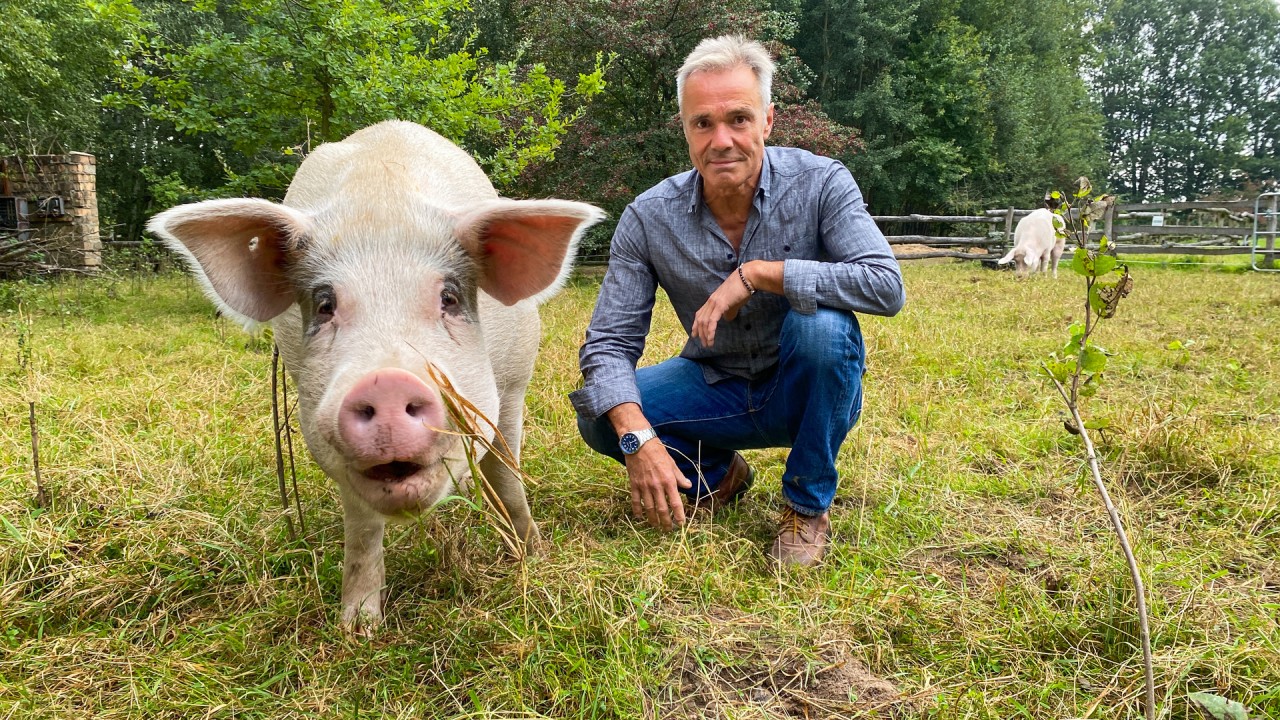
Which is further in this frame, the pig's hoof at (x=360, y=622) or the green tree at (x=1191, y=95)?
the green tree at (x=1191, y=95)

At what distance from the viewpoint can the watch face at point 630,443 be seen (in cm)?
238

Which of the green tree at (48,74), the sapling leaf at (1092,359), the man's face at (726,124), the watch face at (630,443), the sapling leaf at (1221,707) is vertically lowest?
the sapling leaf at (1221,707)

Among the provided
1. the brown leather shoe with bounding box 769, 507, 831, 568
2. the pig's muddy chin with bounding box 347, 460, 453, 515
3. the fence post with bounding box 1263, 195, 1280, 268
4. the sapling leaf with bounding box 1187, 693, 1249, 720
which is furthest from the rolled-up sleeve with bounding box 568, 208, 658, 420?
the fence post with bounding box 1263, 195, 1280, 268

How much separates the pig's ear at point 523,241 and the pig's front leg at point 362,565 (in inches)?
29.1

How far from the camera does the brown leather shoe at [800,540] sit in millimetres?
2385

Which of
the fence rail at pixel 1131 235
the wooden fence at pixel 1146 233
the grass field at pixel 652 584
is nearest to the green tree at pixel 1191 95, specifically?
the wooden fence at pixel 1146 233

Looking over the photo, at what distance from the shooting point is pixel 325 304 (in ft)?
5.97

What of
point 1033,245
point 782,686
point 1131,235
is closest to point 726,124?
point 782,686

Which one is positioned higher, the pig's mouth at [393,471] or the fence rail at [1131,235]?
the fence rail at [1131,235]

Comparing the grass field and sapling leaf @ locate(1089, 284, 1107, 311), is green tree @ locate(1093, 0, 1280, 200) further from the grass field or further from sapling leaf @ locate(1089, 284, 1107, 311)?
sapling leaf @ locate(1089, 284, 1107, 311)

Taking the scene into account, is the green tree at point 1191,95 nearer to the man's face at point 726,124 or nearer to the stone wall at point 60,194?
the stone wall at point 60,194

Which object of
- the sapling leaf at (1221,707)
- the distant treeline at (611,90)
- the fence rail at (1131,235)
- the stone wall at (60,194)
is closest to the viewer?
the sapling leaf at (1221,707)

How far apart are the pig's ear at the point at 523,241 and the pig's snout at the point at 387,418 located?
582mm

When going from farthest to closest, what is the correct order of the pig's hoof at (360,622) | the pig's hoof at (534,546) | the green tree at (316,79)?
the green tree at (316,79) → the pig's hoof at (534,546) → the pig's hoof at (360,622)
